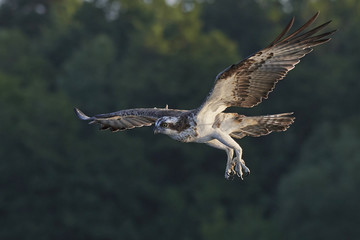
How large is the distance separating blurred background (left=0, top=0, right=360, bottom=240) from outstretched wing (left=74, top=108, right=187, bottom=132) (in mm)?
Answer: 30365

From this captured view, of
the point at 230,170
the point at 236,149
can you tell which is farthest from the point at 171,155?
the point at 236,149

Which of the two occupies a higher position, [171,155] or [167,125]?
[171,155]

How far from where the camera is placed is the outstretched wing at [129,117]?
1445 cm

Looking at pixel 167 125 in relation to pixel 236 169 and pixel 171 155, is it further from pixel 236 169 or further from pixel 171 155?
pixel 171 155

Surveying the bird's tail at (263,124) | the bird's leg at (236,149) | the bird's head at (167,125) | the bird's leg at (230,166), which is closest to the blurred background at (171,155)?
the bird's tail at (263,124)

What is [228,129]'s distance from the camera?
1396cm

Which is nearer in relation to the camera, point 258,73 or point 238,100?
point 258,73

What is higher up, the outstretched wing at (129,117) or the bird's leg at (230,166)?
the outstretched wing at (129,117)

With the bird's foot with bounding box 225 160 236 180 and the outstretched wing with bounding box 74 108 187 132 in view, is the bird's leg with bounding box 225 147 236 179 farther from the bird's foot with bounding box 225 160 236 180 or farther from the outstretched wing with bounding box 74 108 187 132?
the outstretched wing with bounding box 74 108 187 132

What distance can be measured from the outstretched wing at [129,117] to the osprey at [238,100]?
0.28 m

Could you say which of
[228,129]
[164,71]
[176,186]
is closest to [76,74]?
[164,71]

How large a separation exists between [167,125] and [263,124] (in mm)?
1673

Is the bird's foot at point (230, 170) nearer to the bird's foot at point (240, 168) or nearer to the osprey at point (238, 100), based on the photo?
the osprey at point (238, 100)

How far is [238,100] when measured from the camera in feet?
44.1
